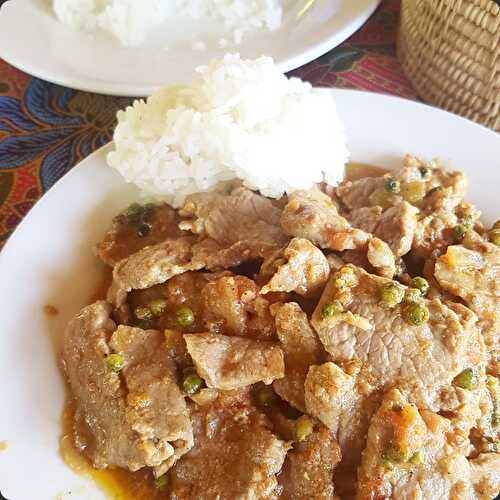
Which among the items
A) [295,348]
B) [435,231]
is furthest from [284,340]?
[435,231]

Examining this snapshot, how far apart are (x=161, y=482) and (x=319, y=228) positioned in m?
1.46

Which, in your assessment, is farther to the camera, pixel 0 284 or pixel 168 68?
pixel 168 68

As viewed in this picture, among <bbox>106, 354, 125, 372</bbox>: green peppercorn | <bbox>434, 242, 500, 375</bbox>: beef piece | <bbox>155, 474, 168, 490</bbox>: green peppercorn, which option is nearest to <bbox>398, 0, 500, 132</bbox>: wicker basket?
<bbox>434, 242, 500, 375</bbox>: beef piece

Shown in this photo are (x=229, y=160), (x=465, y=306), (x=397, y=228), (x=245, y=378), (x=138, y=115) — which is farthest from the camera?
(x=138, y=115)

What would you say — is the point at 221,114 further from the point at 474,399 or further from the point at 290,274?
the point at 474,399

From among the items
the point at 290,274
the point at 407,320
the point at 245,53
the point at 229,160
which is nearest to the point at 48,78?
the point at 245,53

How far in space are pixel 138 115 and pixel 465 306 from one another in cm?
227

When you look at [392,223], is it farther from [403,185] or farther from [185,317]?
[185,317]

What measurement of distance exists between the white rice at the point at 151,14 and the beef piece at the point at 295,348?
9.73 ft

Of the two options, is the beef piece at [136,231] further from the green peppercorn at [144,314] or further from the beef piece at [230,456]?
the beef piece at [230,456]

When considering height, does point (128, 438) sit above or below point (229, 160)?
below

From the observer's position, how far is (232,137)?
3480mm

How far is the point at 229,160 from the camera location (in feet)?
11.6

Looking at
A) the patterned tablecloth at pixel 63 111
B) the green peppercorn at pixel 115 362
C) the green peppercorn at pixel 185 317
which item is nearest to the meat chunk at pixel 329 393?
the green peppercorn at pixel 185 317
